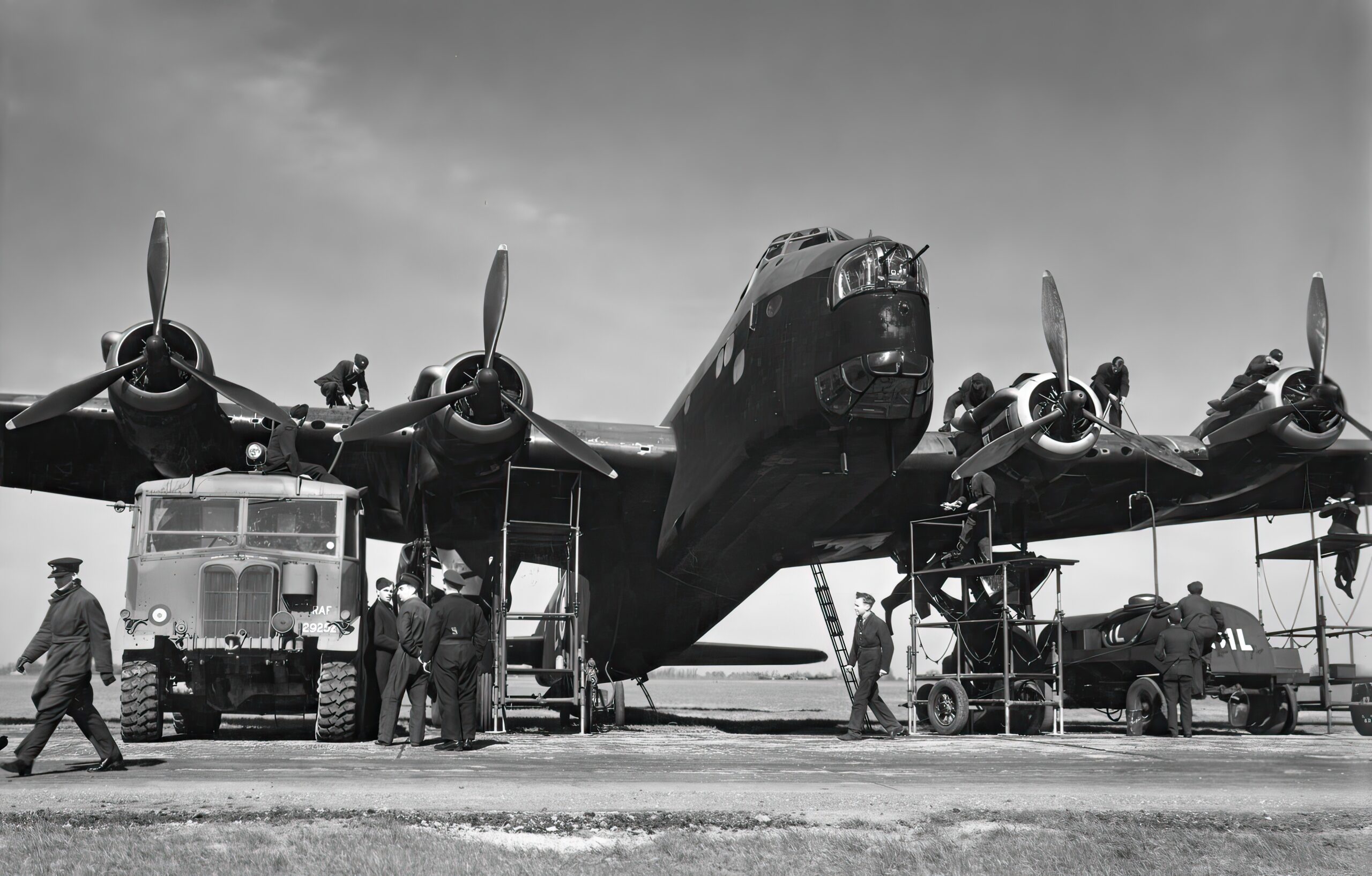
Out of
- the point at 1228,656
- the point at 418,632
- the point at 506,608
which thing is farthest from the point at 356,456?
the point at 1228,656

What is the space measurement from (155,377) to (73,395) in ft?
3.70

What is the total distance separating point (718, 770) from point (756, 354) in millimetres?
7037

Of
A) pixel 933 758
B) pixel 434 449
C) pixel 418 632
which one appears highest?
pixel 434 449

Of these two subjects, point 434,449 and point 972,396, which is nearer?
point 434,449

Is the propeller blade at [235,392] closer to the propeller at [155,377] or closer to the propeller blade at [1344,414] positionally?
the propeller at [155,377]

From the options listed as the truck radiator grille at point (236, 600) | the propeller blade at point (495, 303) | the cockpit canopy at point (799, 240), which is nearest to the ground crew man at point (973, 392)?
the cockpit canopy at point (799, 240)

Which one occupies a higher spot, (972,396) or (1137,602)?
(972,396)

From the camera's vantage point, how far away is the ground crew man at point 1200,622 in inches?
673

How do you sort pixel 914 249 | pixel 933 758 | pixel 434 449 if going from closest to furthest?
pixel 933 758
pixel 914 249
pixel 434 449

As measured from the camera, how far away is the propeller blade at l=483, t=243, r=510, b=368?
1764cm

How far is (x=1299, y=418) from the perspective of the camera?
765 inches

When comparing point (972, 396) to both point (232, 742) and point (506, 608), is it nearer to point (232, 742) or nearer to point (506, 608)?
point (506, 608)

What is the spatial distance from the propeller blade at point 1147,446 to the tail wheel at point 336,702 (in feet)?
36.6

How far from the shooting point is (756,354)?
16062 millimetres
